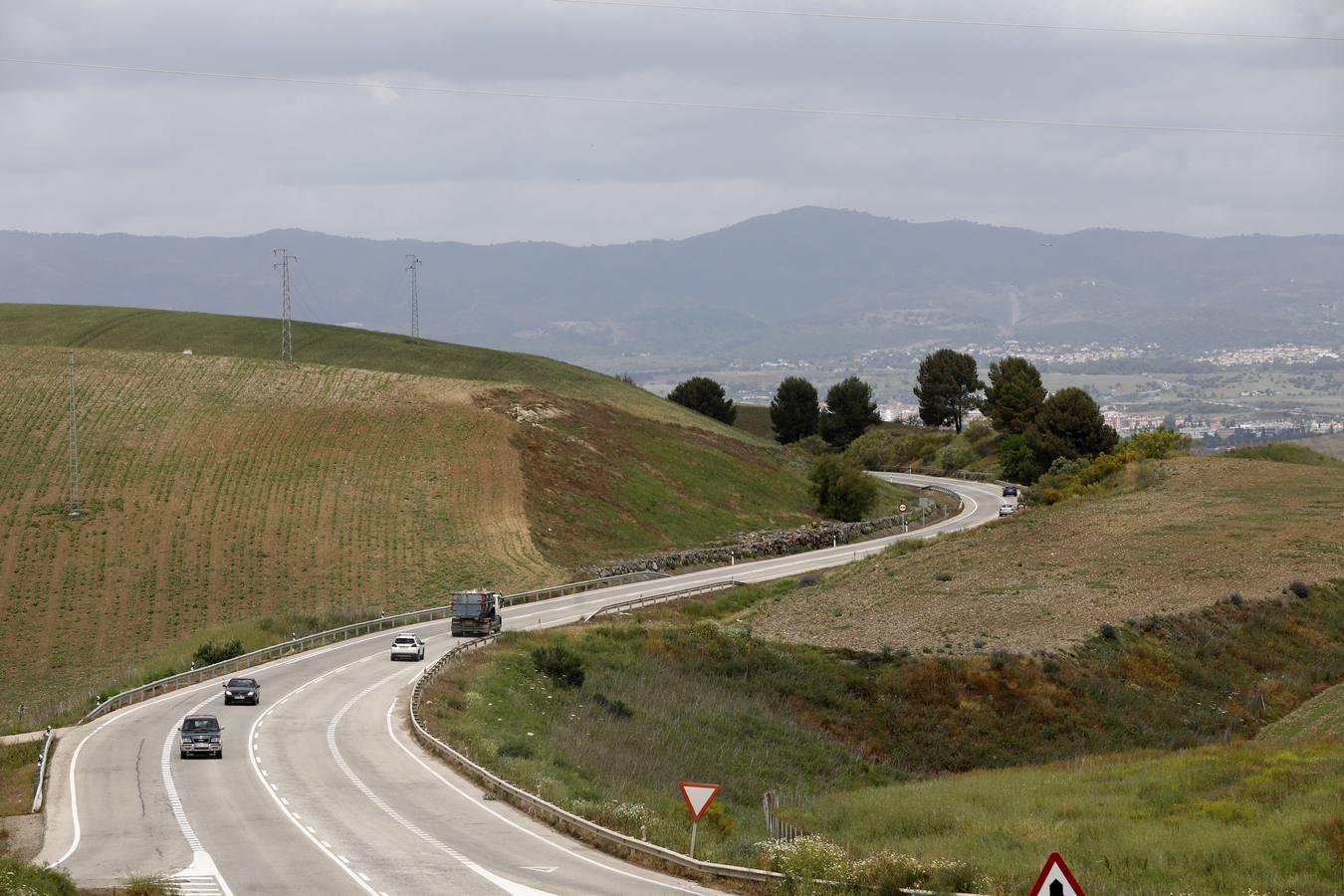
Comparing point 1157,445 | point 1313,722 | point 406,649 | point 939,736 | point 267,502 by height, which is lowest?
point 939,736

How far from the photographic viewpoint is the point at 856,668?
171ft

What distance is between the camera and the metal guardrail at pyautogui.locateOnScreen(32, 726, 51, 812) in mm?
32531

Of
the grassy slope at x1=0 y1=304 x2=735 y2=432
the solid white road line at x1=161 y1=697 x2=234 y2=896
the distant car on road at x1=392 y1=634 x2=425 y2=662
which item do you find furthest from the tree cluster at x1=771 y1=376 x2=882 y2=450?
the solid white road line at x1=161 y1=697 x2=234 y2=896

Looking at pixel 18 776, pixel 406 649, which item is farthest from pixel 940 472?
pixel 18 776

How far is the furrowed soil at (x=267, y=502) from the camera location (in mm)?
69375

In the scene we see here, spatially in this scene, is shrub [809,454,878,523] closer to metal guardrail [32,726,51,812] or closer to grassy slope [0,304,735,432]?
grassy slope [0,304,735,432]

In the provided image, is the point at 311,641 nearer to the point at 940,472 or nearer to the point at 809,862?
the point at 809,862

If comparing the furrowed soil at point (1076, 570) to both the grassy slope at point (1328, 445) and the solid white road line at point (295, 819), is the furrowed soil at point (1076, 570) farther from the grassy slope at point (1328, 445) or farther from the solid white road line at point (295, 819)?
the grassy slope at point (1328, 445)

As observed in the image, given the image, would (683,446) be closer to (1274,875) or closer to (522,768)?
(522,768)

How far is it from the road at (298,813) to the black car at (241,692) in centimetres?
55

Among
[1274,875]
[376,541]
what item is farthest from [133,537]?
[1274,875]

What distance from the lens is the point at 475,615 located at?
62500mm

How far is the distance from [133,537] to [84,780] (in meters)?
48.3

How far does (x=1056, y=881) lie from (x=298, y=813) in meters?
20.1
